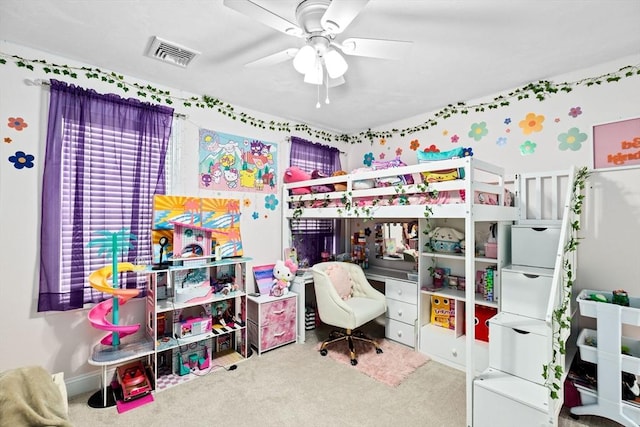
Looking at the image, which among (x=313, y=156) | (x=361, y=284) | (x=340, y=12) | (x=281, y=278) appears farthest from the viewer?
(x=313, y=156)

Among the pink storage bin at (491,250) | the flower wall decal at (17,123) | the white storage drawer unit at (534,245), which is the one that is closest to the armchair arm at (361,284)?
the pink storage bin at (491,250)

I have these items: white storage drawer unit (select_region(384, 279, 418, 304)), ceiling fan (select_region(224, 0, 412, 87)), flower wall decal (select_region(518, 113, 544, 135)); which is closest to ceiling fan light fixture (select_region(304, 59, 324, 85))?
ceiling fan (select_region(224, 0, 412, 87))

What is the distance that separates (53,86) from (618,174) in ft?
14.4

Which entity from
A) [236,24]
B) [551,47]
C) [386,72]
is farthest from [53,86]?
[551,47]

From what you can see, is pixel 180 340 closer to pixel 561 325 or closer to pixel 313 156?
pixel 313 156

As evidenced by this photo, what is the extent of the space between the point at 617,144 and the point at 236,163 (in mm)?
3408

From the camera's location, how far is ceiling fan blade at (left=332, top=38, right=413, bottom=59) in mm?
1715

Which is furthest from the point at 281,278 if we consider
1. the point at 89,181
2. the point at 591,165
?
the point at 591,165

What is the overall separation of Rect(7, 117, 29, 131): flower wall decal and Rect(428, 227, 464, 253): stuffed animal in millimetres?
3642

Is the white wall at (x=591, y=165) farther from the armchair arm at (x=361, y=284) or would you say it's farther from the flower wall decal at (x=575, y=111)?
the armchair arm at (x=361, y=284)

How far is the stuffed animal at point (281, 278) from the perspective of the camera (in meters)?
3.28

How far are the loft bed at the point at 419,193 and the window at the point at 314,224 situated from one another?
0.58 meters

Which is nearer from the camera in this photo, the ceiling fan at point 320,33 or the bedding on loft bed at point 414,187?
the ceiling fan at point 320,33

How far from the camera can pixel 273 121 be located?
12.2 feet
